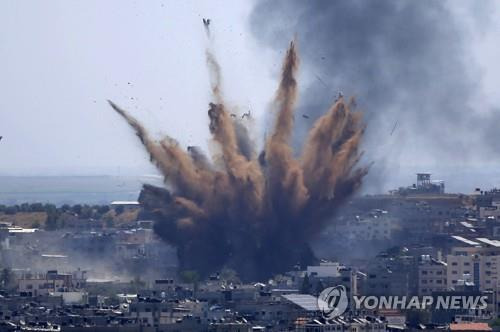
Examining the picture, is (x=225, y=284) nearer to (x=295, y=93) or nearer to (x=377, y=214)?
(x=295, y=93)

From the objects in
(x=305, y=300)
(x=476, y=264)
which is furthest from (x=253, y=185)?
(x=305, y=300)

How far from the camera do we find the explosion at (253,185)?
89.6 meters

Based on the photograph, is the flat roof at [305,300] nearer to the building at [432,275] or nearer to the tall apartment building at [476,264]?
the tall apartment building at [476,264]

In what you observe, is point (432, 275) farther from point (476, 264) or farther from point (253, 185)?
point (253, 185)

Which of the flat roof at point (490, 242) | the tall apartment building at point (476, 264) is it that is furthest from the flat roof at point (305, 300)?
the flat roof at point (490, 242)

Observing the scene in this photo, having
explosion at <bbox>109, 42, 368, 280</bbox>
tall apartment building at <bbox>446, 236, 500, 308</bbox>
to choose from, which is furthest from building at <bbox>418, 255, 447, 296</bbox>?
explosion at <bbox>109, 42, 368, 280</bbox>

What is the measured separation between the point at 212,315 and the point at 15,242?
33.4 meters

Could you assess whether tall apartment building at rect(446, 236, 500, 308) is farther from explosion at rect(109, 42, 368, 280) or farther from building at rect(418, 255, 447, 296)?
explosion at rect(109, 42, 368, 280)

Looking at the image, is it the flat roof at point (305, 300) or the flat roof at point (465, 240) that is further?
the flat roof at point (465, 240)

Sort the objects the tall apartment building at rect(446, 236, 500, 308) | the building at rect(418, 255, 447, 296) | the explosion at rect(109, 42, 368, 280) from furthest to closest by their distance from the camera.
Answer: the explosion at rect(109, 42, 368, 280) → the tall apartment building at rect(446, 236, 500, 308) → the building at rect(418, 255, 447, 296)

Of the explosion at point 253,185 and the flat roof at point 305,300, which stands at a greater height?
the explosion at point 253,185

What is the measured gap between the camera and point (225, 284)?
81.9 metres

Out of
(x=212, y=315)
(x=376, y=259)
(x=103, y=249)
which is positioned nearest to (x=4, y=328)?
(x=212, y=315)

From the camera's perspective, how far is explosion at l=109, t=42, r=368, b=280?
8956 centimetres
